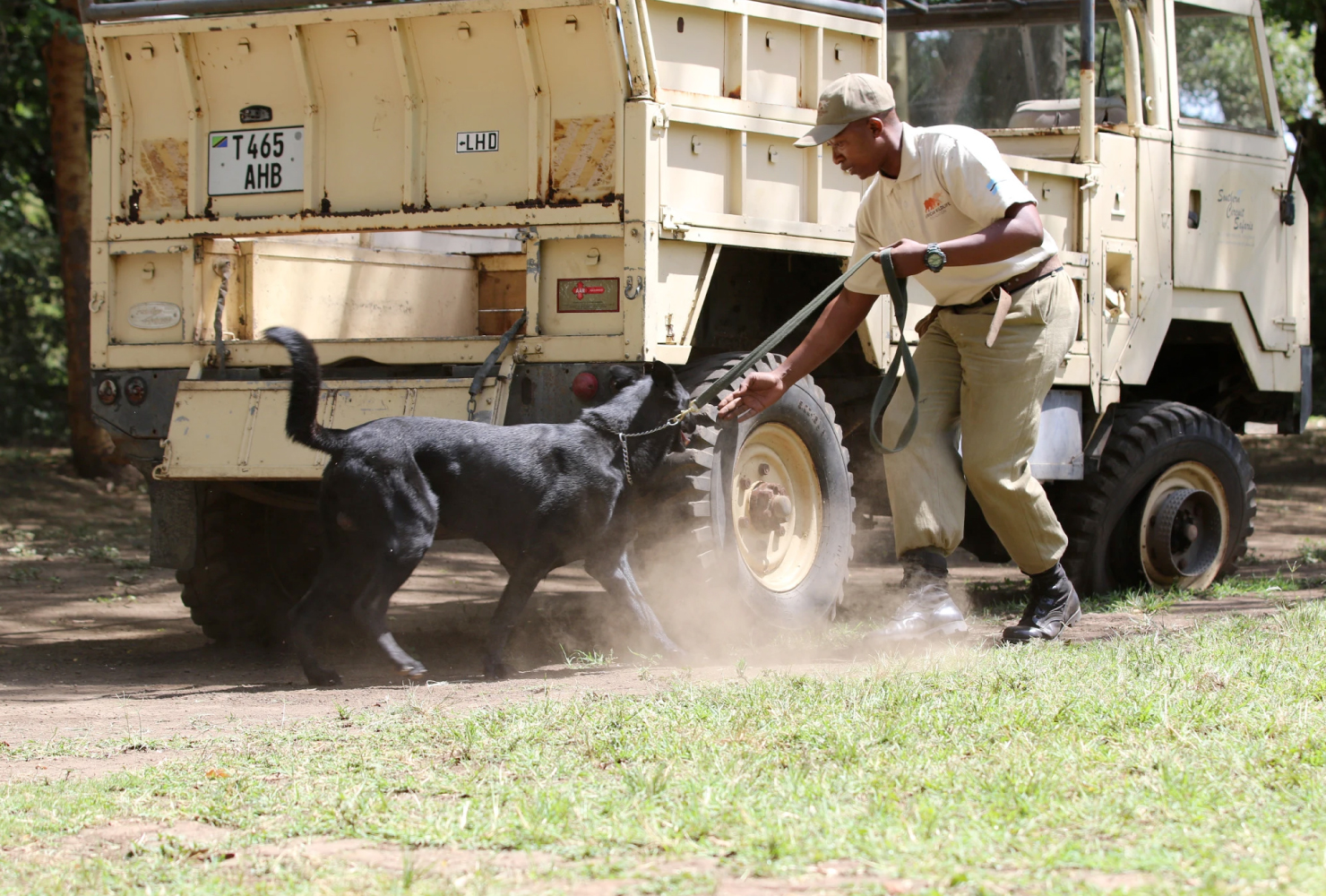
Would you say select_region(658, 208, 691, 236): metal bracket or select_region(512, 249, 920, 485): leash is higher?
select_region(658, 208, 691, 236): metal bracket

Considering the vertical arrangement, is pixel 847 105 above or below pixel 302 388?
above

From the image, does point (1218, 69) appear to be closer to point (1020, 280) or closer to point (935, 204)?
point (1020, 280)

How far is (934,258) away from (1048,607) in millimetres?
1552

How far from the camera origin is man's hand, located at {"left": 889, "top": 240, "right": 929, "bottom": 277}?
482 cm

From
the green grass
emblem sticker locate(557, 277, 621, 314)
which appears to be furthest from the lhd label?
the green grass

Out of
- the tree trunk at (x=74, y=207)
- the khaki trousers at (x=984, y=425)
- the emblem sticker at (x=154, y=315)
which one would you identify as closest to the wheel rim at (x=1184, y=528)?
the khaki trousers at (x=984, y=425)

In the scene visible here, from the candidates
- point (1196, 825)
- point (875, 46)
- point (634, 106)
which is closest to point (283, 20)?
point (634, 106)

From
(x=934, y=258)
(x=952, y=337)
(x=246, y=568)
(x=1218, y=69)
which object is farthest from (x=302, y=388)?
(x=1218, y=69)

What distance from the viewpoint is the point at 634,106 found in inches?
217

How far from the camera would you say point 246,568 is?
660 cm

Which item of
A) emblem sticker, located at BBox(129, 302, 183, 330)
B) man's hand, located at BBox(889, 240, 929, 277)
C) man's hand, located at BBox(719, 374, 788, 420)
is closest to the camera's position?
man's hand, located at BBox(889, 240, 929, 277)

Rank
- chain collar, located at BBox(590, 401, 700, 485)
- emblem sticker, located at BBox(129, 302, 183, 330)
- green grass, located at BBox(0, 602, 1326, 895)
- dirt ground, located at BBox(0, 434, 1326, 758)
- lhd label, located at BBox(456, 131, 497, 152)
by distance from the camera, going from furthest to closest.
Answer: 1. emblem sticker, located at BBox(129, 302, 183, 330)
2. lhd label, located at BBox(456, 131, 497, 152)
3. chain collar, located at BBox(590, 401, 700, 485)
4. dirt ground, located at BBox(0, 434, 1326, 758)
5. green grass, located at BBox(0, 602, 1326, 895)

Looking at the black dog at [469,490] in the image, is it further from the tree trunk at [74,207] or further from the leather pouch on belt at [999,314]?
the tree trunk at [74,207]

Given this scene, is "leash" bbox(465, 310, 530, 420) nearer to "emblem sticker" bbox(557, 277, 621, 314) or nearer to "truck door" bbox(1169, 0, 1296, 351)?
"emblem sticker" bbox(557, 277, 621, 314)
